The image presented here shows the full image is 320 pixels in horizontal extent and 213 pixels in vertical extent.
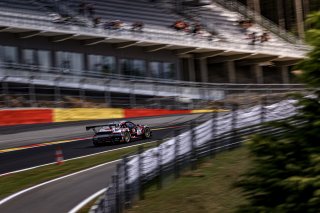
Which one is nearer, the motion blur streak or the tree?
the tree

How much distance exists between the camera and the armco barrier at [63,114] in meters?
25.5

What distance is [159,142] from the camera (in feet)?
42.0

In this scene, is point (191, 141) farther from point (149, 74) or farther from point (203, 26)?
point (203, 26)

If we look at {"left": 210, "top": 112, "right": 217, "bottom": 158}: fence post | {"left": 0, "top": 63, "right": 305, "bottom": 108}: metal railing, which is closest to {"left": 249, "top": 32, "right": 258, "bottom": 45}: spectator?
{"left": 0, "top": 63, "right": 305, "bottom": 108}: metal railing

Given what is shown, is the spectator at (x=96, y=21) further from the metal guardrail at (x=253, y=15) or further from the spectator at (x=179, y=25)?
the metal guardrail at (x=253, y=15)

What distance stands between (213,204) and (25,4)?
26.1 meters

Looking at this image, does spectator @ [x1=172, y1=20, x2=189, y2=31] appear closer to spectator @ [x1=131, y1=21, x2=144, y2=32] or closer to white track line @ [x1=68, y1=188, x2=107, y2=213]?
spectator @ [x1=131, y1=21, x2=144, y2=32]

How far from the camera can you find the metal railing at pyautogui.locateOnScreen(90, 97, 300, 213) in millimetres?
10609

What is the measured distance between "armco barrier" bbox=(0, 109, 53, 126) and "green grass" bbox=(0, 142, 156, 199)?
6.41 m

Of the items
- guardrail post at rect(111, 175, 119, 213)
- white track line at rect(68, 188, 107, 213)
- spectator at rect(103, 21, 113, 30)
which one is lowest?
white track line at rect(68, 188, 107, 213)

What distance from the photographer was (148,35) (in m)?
38.4

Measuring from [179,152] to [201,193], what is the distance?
228 cm

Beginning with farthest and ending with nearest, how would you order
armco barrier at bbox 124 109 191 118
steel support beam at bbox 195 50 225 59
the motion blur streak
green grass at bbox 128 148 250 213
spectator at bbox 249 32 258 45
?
spectator at bbox 249 32 258 45
steel support beam at bbox 195 50 225 59
armco barrier at bbox 124 109 191 118
the motion blur streak
green grass at bbox 128 148 250 213

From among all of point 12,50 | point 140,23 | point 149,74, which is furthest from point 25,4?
point 149,74
